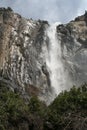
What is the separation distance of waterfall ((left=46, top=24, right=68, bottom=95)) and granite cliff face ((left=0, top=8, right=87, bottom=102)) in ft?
1.68

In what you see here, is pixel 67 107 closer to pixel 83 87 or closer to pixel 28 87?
pixel 83 87

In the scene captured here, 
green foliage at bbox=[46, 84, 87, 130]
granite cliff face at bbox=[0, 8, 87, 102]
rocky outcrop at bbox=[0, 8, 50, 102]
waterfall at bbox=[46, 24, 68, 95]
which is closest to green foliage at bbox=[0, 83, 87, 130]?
green foliage at bbox=[46, 84, 87, 130]

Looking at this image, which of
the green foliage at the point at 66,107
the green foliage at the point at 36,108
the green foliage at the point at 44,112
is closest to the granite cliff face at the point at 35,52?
the green foliage at the point at 36,108

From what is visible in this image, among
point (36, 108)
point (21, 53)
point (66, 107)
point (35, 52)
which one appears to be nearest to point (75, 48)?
point (35, 52)

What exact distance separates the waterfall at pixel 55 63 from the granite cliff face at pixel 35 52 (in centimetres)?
51

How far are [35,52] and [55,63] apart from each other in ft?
13.2

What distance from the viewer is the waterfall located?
56.2 metres

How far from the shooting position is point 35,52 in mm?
58031

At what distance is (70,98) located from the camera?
97.3 ft

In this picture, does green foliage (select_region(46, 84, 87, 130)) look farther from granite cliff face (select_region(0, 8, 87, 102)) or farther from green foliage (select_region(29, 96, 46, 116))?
granite cliff face (select_region(0, 8, 87, 102))

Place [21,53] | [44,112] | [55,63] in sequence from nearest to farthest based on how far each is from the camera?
[44,112] < [21,53] < [55,63]

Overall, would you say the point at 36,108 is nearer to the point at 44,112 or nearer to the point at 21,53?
the point at 44,112

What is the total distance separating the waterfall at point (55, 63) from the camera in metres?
56.2

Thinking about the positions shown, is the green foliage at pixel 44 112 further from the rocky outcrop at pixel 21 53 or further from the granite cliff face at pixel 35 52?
the granite cliff face at pixel 35 52
